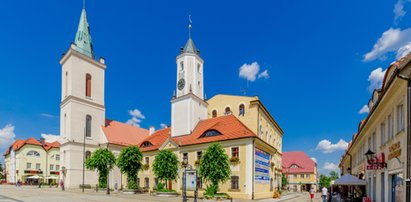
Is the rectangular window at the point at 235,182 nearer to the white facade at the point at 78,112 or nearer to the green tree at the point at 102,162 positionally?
the green tree at the point at 102,162

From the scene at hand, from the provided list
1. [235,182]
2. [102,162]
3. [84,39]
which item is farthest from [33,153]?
[235,182]

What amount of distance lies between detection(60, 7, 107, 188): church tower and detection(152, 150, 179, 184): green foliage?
707 inches

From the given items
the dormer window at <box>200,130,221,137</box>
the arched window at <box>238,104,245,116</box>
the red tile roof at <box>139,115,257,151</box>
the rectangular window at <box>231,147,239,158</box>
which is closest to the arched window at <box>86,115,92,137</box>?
the red tile roof at <box>139,115,257,151</box>

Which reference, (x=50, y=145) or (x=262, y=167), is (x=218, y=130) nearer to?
(x=262, y=167)

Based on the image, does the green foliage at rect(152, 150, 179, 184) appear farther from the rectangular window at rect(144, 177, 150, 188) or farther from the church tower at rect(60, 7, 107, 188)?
the church tower at rect(60, 7, 107, 188)

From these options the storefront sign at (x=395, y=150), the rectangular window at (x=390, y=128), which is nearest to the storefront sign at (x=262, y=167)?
the rectangular window at (x=390, y=128)

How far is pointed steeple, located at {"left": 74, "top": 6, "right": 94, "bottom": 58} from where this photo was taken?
52.0 m

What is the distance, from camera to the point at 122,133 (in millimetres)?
54719

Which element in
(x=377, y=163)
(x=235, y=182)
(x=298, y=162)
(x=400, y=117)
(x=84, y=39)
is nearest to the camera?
(x=400, y=117)

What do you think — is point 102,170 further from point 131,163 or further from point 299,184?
point 299,184

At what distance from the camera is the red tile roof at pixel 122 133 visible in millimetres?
51344

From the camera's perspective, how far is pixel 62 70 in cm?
5156

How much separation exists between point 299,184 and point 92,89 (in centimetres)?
5168

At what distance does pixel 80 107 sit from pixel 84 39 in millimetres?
12799
